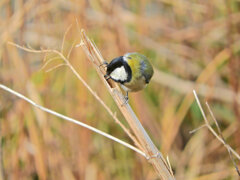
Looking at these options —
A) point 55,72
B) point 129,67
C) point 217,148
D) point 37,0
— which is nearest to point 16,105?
point 55,72

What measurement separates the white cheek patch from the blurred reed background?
427 millimetres

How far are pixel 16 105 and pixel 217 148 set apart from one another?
1118mm

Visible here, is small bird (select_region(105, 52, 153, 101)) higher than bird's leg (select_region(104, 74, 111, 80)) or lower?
lower

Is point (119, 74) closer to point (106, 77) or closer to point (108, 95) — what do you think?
point (106, 77)

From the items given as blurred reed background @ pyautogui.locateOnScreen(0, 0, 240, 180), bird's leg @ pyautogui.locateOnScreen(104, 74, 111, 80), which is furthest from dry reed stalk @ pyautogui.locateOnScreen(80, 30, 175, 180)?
blurred reed background @ pyautogui.locateOnScreen(0, 0, 240, 180)

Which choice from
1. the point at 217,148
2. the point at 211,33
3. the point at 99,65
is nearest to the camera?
the point at 99,65

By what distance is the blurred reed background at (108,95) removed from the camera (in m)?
1.61

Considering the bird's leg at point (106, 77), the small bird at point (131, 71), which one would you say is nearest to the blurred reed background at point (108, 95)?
the small bird at point (131, 71)

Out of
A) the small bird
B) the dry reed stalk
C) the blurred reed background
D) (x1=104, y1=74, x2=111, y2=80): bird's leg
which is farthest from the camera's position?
the blurred reed background

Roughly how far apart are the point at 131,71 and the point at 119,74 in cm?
13

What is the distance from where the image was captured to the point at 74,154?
1.71 meters

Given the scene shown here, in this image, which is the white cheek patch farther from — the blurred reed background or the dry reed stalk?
the blurred reed background

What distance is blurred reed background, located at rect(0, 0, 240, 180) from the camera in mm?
1614

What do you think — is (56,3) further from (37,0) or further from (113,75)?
(113,75)
